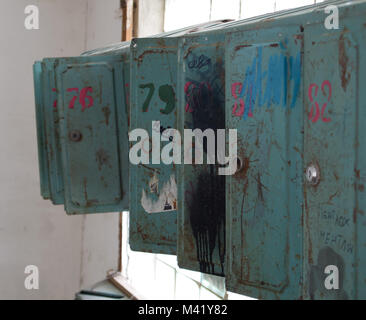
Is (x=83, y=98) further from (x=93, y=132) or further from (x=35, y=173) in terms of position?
(x=35, y=173)

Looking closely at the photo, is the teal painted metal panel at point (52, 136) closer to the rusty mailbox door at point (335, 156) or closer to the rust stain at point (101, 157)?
the rust stain at point (101, 157)

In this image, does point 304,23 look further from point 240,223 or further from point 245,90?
point 240,223

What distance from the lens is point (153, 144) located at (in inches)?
48.7

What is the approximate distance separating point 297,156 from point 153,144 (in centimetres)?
47

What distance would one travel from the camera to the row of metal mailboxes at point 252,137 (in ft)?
2.46

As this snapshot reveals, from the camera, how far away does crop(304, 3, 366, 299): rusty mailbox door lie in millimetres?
720

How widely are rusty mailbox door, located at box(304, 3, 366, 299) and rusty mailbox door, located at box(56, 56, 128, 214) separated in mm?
788

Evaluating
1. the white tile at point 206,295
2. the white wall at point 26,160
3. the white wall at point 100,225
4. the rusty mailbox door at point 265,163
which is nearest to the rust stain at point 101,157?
the rusty mailbox door at point 265,163

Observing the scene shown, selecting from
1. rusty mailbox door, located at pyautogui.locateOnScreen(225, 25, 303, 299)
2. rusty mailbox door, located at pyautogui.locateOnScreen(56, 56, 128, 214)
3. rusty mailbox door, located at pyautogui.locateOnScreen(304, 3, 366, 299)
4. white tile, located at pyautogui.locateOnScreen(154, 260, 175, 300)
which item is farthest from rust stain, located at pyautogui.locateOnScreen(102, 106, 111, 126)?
white tile, located at pyautogui.locateOnScreen(154, 260, 175, 300)

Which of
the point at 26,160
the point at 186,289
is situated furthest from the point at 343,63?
the point at 26,160

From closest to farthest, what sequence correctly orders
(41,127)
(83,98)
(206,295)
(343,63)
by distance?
(343,63) < (83,98) < (41,127) < (206,295)

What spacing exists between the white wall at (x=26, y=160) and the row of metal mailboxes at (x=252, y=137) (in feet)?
4.45

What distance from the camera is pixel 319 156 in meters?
0.81
